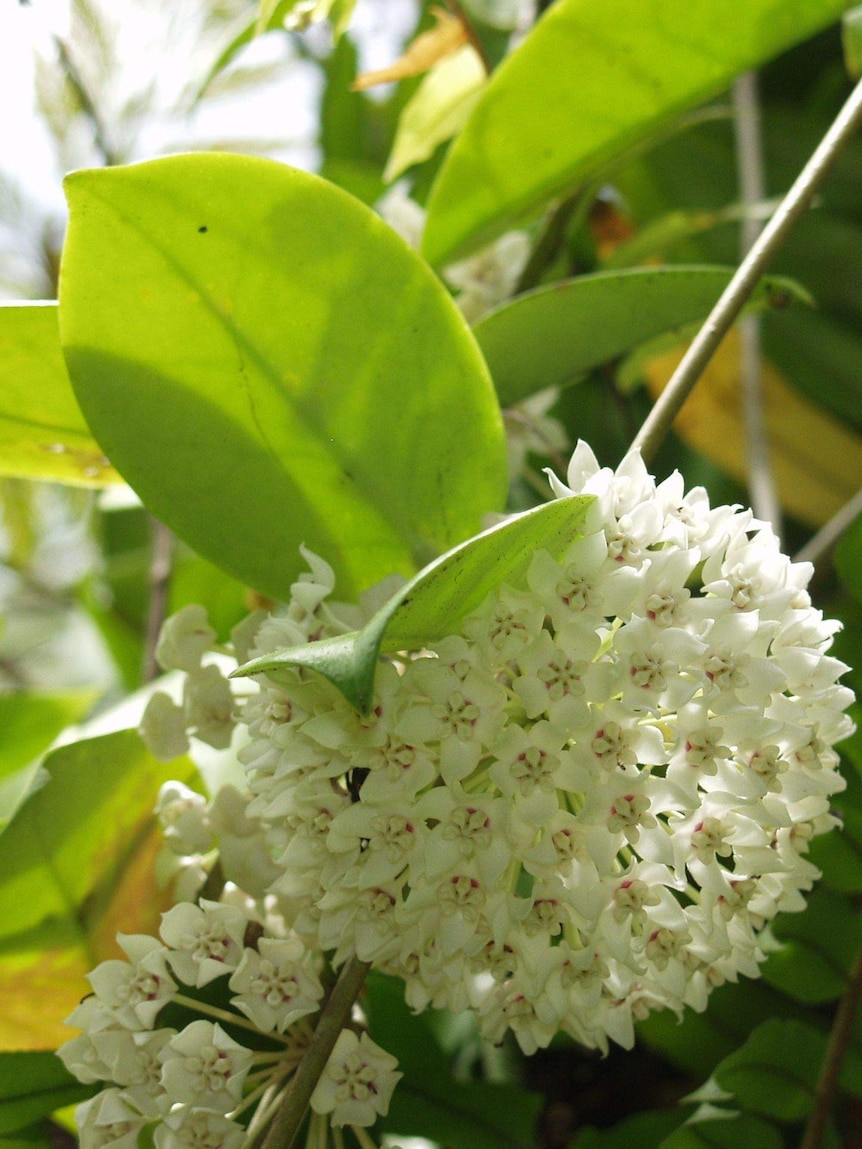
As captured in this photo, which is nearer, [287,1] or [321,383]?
[321,383]

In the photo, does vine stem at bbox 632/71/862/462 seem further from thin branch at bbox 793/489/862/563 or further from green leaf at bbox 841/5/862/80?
thin branch at bbox 793/489/862/563

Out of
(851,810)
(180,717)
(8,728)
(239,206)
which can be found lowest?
(8,728)

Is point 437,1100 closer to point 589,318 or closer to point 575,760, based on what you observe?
point 575,760

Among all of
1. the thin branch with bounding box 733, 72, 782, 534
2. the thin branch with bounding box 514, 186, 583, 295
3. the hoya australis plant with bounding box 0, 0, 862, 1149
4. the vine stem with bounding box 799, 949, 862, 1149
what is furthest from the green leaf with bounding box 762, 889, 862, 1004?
the thin branch with bounding box 514, 186, 583, 295

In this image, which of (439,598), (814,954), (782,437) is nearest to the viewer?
(439,598)

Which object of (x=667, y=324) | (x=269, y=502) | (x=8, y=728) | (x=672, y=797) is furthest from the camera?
(x=8, y=728)

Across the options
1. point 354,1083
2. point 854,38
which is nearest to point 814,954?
point 354,1083

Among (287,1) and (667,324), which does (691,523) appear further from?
(287,1)

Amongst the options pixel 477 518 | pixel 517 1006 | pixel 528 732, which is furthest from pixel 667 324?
pixel 517 1006
